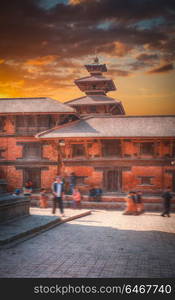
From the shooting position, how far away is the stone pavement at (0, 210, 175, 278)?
543 cm

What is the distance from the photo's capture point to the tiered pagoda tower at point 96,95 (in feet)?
91.2

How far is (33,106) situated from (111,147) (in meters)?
7.19

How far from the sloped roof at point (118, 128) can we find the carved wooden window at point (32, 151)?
87.8 inches

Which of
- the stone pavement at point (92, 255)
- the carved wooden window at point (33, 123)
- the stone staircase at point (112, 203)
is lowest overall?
the stone staircase at point (112, 203)

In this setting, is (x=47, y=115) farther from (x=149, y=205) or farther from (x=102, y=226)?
(x=102, y=226)

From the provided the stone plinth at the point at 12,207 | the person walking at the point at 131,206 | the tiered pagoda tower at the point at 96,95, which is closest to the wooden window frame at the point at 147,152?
the person walking at the point at 131,206

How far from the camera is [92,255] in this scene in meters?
6.62

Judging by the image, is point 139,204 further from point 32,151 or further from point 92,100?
point 92,100

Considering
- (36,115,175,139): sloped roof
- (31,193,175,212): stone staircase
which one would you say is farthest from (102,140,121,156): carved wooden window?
(31,193,175,212): stone staircase

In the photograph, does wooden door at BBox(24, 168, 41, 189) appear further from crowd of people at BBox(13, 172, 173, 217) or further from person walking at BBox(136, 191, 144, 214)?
person walking at BBox(136, 191, 144, 214)

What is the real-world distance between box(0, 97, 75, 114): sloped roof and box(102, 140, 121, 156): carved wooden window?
358 cm

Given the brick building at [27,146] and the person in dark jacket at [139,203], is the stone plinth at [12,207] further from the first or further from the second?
the brick building at [27,146]

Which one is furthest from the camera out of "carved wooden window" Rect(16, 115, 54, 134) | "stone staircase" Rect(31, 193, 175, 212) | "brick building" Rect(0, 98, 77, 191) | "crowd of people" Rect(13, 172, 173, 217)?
"carved wooden window" Rect(16, 115, 54, 134)

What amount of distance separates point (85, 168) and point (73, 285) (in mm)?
15725
